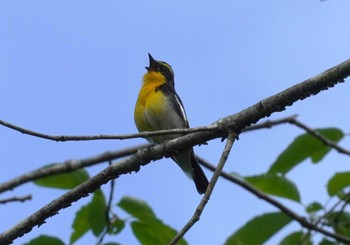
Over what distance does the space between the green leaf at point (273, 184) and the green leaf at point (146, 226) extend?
0.50 m

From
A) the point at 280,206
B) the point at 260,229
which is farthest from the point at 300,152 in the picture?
the point at 260,229

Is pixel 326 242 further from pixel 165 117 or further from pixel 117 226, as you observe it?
pixel 165 117

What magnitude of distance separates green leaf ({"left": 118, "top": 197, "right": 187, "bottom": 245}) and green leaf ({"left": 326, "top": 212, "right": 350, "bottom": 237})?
2.45ft

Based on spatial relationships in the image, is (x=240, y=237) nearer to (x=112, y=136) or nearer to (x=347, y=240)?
(x=347, y=240)

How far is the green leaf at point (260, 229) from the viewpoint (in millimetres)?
3594

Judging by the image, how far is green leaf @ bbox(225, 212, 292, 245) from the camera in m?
3.59

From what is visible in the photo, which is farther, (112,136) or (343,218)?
(343,218)

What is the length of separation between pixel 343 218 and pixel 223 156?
1.14 metres

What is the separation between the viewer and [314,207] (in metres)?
3.99

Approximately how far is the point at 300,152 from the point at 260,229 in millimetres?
545

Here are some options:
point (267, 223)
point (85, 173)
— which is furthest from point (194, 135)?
point (85, 173)

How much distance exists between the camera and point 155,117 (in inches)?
282

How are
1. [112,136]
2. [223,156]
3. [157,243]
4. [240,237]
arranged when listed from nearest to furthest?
[223,156] → [112,136] → [240,237] → [157,243]

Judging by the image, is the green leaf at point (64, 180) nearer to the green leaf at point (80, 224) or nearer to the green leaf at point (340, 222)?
the green leaf at point (80, 224)
